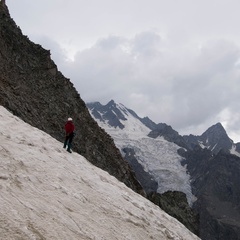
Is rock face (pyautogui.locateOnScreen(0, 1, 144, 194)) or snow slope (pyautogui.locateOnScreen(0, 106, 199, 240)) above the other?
rock face (pyautogui.locateOnScreen(0, 1, 144, 194))

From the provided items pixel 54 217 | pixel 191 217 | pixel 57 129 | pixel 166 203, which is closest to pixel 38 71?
pixel 57 129

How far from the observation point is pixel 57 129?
47625 millimetres

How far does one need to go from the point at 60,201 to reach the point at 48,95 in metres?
40.0

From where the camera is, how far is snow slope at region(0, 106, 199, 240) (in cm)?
1262

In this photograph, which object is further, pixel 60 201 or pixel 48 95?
pixel 48 95

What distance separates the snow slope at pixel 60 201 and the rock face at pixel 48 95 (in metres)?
24.0

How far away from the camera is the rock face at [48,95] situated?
47922mm

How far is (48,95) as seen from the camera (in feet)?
176

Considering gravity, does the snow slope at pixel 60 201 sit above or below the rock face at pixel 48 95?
below

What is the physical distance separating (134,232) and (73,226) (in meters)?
3.08

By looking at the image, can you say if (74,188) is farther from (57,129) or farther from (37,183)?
(57,129)

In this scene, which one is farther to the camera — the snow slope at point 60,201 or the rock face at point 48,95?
the rock face at point 48,95

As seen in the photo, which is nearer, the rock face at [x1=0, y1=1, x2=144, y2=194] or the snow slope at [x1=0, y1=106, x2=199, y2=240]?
the snow slope at [x1=0, y1=106, x2=199, y2=240]

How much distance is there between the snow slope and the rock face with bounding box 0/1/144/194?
2397cm
